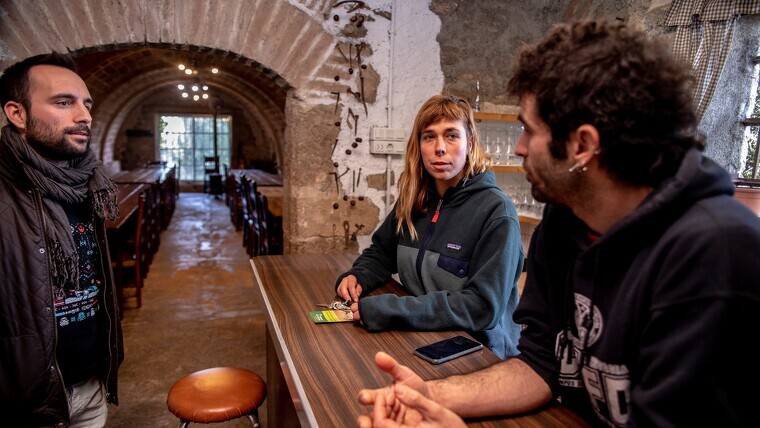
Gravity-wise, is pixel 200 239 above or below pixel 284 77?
below

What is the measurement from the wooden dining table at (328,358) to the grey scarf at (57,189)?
2.09ft

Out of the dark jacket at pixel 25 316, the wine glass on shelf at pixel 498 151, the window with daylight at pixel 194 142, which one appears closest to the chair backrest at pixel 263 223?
the wine glass on shelf at pixel 498 151

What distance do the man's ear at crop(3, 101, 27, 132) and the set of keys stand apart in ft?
3.77

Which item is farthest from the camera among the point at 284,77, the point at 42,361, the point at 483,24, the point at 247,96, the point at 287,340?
the point at 247,96

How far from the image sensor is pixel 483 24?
11.3 ft

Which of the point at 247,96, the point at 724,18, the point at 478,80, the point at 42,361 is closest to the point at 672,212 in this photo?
the point at 42,361

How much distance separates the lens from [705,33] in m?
2.64

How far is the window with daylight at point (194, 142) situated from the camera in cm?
1398

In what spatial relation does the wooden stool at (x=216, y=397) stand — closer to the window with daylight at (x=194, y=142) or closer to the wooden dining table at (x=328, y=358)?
the wooden dining table at (x=328, y=358)

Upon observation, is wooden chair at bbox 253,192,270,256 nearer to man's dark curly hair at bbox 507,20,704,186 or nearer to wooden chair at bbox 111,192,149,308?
wooden chair at bbox 111,192,149,308

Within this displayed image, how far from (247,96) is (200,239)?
16.0 ft

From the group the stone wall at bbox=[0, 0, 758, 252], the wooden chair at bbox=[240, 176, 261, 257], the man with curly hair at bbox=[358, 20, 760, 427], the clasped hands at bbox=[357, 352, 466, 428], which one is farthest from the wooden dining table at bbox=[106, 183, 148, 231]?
the man with curly hair at bbox=[358, 20, 760, 427]

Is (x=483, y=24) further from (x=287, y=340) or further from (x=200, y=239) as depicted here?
(x=200, y=239)

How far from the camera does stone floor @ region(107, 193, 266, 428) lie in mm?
2818
